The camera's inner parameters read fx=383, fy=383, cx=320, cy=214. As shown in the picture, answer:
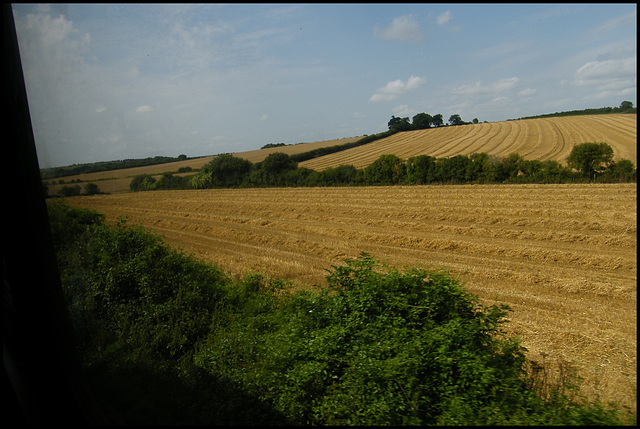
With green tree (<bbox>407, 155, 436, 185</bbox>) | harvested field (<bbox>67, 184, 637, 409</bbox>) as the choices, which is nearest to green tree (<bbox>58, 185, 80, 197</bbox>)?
harvested field (<bbox>67, 184, 637, 409</bbox>)

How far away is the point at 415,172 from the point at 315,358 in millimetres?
23626

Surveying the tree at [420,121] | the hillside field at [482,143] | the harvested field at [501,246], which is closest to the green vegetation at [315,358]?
the harvested field at [501,246]

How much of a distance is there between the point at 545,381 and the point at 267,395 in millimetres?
3154

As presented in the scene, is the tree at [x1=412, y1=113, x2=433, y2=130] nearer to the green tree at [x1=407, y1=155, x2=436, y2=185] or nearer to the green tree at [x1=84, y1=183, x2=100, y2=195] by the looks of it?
the green tree at [x1=407, y1=155, x2=436, y2=185]

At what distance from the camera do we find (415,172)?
26.0 m

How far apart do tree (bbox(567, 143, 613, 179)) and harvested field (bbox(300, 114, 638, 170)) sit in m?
0.39

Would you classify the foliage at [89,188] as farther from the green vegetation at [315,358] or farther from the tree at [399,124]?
the tree at [399,124]

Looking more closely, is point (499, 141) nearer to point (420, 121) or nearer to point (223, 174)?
point (420, 121)

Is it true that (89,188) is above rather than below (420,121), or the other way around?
below

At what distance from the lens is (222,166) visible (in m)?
38.4

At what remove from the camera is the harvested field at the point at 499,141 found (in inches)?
800

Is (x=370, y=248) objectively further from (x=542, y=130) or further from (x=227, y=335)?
(x=542, y=130)

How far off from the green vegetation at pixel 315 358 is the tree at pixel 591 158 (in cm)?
1632

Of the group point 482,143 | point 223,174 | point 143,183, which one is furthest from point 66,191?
point 143,183
